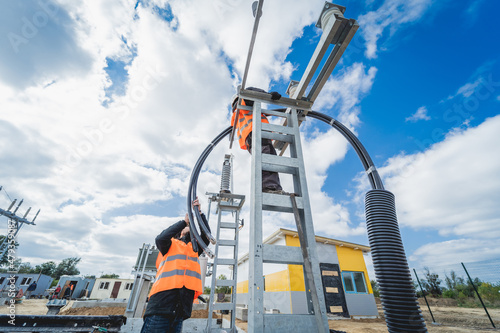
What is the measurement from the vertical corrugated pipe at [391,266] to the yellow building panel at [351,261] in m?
13.2

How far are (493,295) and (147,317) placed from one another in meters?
22.6

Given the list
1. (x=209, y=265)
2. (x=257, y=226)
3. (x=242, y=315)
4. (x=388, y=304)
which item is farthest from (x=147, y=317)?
(x=242, y=315)

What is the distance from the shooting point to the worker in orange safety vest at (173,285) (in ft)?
9.20

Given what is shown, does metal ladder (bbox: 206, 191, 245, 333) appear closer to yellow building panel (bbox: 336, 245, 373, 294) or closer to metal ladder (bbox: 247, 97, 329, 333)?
metal ladder (bbox: 247, 97, 329, 333)

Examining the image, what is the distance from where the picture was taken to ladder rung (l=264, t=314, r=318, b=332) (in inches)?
63.2

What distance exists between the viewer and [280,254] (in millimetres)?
1901

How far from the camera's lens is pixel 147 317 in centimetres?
285

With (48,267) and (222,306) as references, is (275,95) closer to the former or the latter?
(222,306)

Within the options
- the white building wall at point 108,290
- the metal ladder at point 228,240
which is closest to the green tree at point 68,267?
the white building wall at point 108,290

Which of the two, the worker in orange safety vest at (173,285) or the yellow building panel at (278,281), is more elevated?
the yellow building panel at (278,281)

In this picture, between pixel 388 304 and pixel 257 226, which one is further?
pixel 388 304

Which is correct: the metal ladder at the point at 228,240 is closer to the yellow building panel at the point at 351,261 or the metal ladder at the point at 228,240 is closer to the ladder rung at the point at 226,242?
the ladder rung at the point at 226,242

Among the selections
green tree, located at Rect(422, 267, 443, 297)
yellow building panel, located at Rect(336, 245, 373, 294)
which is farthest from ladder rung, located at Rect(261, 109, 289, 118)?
green tree, located at Rect(422, 267, 443, 297)

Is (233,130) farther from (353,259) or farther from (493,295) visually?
(493,295)
